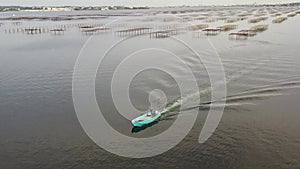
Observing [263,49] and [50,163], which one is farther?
[263,49]

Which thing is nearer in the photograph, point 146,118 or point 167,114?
point 146,118

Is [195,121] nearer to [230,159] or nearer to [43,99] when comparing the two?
[230,159]

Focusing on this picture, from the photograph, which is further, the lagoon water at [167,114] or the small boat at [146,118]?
the small boat at [146,118]

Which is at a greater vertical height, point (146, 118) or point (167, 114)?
point (146, 118)

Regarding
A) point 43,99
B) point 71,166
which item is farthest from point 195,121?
point 43,99
